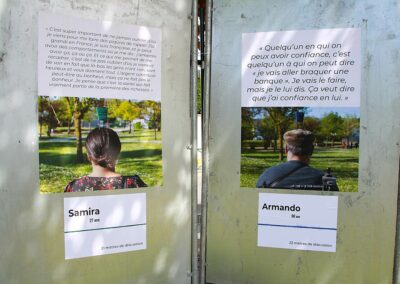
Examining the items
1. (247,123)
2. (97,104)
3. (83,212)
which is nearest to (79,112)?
(97,104)

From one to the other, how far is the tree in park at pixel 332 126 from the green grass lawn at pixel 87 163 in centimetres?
119

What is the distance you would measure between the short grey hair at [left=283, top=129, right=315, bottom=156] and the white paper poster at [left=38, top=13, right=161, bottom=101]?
1.02m

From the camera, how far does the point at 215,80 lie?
8.86 feet

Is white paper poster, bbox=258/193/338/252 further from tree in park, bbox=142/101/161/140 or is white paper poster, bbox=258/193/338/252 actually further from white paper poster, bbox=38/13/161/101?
white paper poster, bbox=38/13/161/101

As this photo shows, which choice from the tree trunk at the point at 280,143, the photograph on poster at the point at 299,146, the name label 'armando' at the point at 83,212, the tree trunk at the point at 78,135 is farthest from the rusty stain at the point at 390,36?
the name label 'armando' at the point at 83,212

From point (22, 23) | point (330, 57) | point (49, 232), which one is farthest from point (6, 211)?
point (330, 57)

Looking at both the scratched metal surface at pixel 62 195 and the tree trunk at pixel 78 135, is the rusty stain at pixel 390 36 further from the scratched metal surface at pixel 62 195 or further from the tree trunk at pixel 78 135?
the tree trunk at pixel 78 135

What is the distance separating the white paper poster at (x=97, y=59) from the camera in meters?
2.36

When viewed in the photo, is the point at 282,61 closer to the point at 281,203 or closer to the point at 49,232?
the point at 281,203

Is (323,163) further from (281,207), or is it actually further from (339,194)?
(281,207)

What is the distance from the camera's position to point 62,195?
245 centimetres

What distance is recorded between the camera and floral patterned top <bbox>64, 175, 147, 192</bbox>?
2.48 meters

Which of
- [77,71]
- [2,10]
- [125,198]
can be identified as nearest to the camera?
[2,10]

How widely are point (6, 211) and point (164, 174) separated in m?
1.07
